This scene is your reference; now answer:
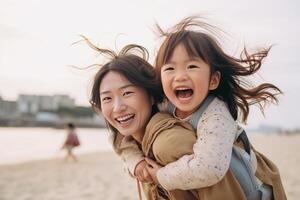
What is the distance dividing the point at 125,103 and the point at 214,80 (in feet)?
1.66

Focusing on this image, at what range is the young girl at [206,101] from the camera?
6.39ft

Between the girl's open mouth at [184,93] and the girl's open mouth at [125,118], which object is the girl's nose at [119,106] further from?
the girl's open mouth at [184,93]

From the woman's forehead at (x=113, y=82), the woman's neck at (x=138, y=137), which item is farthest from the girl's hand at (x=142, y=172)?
the woman's forehead at (x=113, y=82)

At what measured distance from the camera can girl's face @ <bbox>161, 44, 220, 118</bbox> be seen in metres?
2.10

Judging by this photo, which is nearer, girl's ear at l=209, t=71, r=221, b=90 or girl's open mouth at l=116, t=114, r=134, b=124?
girl's ear at l=209, t=71, r=221, b=90

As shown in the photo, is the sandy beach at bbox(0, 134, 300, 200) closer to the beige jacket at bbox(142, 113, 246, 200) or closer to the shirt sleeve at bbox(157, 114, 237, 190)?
the beige jacket at bbox(142, 113, 246, 200)

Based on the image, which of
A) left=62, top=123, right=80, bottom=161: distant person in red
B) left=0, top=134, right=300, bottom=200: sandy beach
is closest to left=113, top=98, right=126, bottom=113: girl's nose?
left=0, top=134, right=300, bottom=200: sandy beach

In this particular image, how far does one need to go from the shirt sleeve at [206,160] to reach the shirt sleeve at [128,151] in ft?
1.29

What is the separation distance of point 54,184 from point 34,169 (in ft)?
14.2

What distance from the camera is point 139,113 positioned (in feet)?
7.88

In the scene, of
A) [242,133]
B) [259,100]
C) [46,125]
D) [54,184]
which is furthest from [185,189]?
[46,125]

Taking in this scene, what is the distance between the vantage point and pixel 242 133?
2.27 m

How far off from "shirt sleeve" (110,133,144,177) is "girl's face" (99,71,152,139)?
0.12 metres

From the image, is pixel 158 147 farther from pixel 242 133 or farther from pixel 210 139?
pixel 242 133
